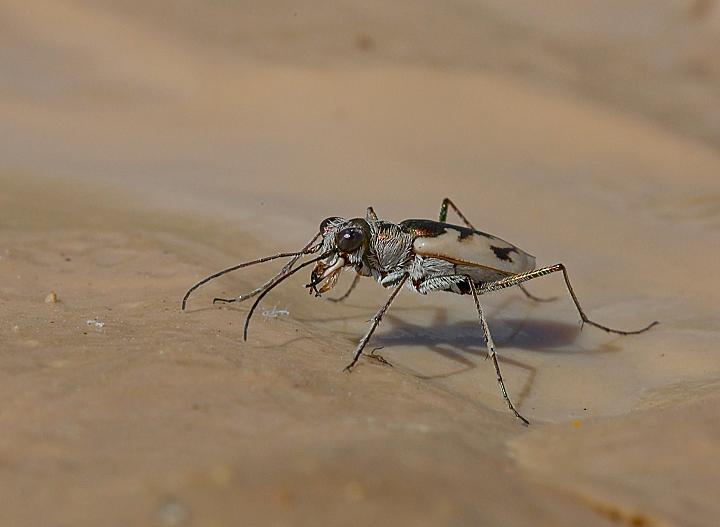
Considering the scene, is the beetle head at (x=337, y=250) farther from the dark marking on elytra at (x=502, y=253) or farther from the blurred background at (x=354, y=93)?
the blurred background at (x=354, y=93)

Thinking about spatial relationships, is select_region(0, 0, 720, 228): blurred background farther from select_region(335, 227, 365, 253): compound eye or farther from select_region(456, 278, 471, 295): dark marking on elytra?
select_region(335, 227, 365, 253): compound eye

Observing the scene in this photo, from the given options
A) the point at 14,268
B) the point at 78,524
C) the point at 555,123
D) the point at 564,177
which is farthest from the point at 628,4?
the point at 78,524

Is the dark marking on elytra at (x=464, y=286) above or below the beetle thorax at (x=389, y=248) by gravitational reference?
below

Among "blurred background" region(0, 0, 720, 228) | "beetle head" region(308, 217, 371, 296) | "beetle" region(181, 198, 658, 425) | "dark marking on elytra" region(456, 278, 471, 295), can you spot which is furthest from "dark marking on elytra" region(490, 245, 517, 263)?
"blurred background" region(0, 0, 720, 228)

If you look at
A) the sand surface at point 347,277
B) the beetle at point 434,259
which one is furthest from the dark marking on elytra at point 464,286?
the sand surface at point 347,277

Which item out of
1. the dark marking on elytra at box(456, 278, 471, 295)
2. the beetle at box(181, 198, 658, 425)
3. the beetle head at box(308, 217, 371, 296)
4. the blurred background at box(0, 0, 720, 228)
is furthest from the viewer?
the blurred background at box(0, 0, 720, 228)

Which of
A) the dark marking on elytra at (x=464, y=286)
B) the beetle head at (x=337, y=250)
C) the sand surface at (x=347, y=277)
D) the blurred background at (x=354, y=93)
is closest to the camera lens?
the sand surface at (x=347, y=277)

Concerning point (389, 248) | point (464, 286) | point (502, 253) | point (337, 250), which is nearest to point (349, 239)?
point (337, 250)

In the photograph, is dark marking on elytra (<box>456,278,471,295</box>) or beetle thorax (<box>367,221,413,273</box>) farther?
dark marking on elytra (<box>456,278,471,295</box>)
